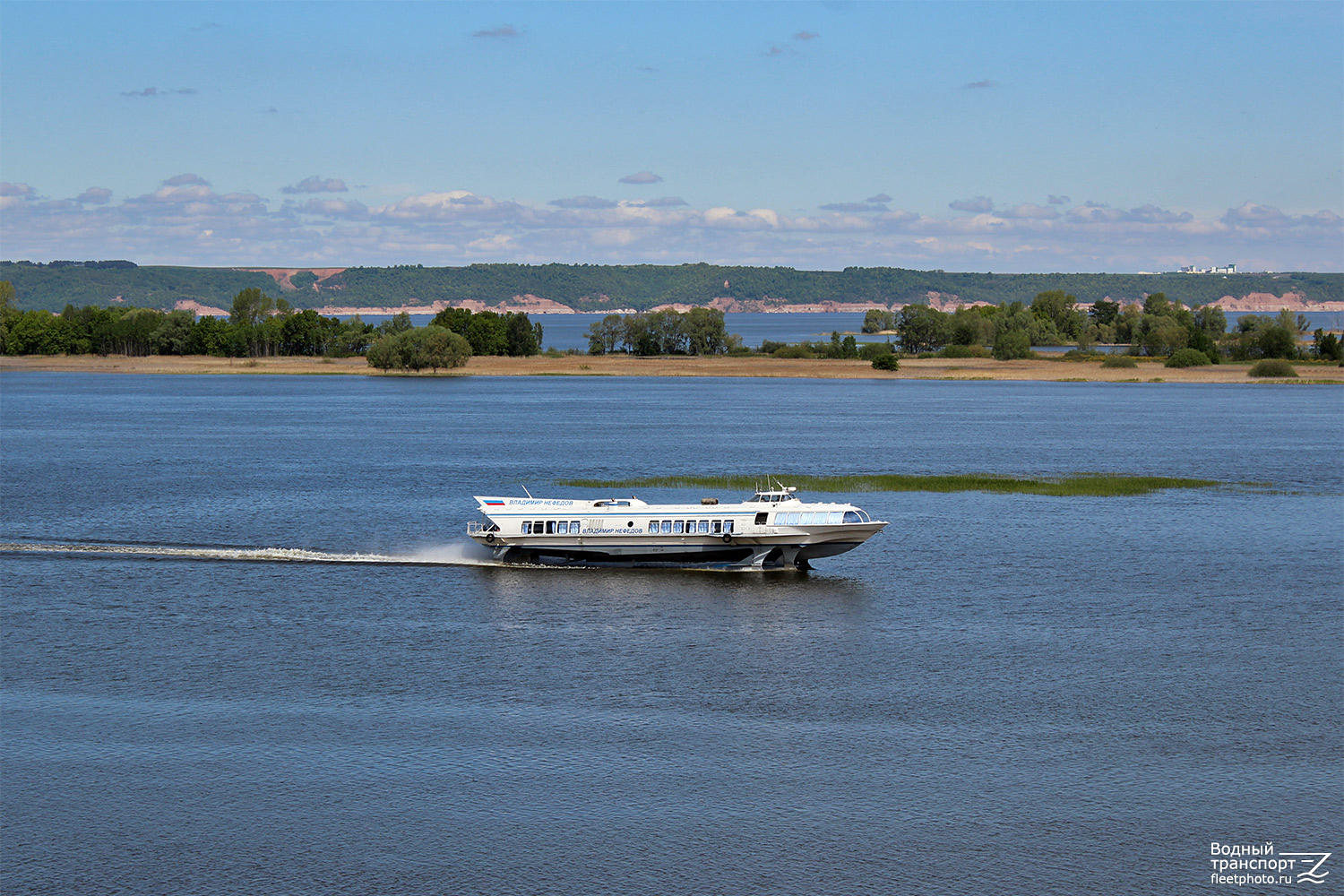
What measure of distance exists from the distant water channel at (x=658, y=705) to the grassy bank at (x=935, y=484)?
9.29m

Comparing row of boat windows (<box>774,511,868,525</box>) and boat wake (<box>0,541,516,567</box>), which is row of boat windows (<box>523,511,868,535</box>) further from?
boat wake (<box>0,541,516,567</box>)

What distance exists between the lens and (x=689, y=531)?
68.5m

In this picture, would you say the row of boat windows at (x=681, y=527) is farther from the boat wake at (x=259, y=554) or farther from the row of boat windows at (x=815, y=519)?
the boat wake at (x=259, y=554)

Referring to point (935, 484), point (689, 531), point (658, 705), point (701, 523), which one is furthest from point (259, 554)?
point (935, 484)

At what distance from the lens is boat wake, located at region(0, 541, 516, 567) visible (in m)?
71.6

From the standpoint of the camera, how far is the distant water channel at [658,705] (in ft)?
111

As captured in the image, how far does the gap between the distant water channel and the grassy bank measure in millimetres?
9288

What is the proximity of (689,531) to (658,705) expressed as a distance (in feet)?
77.3

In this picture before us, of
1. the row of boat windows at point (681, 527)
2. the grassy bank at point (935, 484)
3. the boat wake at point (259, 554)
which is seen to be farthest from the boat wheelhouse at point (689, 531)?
the grassy bank at point (935, 484)

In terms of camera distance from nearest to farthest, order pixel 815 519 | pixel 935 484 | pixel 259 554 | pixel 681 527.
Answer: pixel 681 527
pixel 815 519
pixel 259 554
pixel 935 484

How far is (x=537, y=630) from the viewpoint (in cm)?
5631

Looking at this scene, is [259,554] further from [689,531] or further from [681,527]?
[689,531]

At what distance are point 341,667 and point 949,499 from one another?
2328 inches

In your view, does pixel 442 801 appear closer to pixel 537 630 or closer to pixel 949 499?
pixel 537 630
